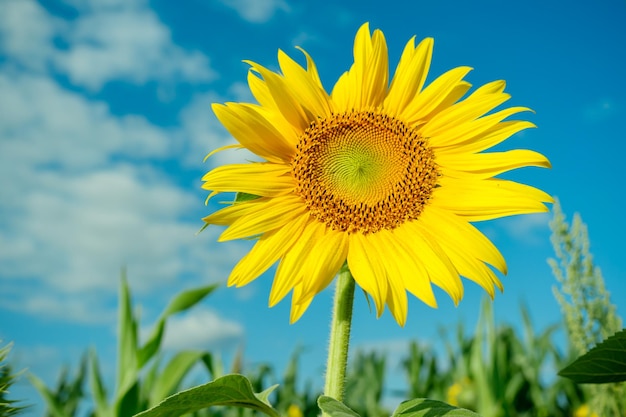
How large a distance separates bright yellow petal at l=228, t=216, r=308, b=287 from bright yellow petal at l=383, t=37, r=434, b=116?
17.1 inches

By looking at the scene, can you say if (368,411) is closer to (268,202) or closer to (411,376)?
(411,376)

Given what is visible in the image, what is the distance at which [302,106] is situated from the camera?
1685 mm

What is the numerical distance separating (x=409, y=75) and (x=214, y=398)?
0.98 m

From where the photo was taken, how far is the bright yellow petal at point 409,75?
1.75 m

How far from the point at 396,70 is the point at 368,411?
385 cm

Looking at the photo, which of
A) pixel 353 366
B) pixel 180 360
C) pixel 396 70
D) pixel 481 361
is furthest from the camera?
pixel 353 366

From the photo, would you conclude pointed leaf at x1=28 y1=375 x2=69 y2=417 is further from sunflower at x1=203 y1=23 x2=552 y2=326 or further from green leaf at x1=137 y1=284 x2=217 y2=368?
sunflower at x1=203 y1=23 x2=552 y2=326

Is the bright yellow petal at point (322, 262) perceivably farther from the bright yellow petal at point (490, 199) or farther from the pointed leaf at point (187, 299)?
the pointed leaf at point (187, 299)

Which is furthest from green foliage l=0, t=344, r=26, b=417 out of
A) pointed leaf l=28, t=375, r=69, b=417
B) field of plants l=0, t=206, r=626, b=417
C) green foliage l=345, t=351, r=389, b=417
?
green foliage l=345, t=351, r=389, b=417

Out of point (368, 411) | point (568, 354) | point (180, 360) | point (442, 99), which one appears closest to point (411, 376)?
point (368, 411)

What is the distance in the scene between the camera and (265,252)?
1570mm

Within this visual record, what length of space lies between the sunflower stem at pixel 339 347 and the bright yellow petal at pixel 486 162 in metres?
0.53

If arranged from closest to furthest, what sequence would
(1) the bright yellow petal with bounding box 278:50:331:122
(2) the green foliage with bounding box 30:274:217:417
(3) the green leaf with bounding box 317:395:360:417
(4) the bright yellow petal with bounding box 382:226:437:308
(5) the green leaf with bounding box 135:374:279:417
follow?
(3) the green leaf with bounding box 317:395:360:417
(5) the green leaf with bounding box 135:374:279:417
(4) the bright yellow petal with bounding box 382:226:437:308
(1) the bright yellow petal with bounding box 278:50:331:122
(2) the green foliage with bounding box 30:274:217:417

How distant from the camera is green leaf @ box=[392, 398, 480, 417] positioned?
1.35 metres
